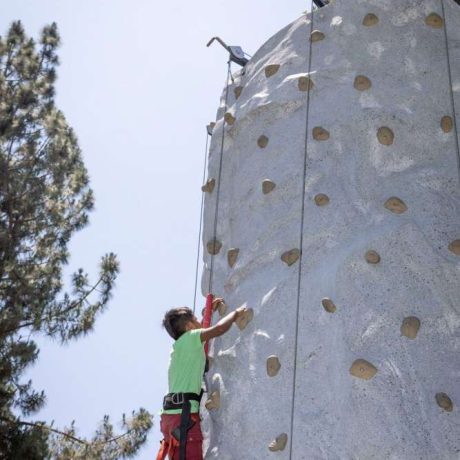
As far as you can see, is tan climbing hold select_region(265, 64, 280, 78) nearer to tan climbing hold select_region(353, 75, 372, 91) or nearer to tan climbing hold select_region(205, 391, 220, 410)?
tan climbing hold select_region(353, 75, 372, 91)

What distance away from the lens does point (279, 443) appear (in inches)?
145

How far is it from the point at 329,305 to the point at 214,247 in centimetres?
101

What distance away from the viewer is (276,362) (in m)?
3.92

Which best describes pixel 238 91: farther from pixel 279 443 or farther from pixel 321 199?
pixel 279 443

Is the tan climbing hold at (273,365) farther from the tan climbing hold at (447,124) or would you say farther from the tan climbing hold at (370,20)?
the tan climbing hold at (370,20)

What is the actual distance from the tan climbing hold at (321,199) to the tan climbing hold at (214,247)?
0.70m

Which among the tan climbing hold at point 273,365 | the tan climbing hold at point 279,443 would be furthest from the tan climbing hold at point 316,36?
the tan climbing hold at point 279,443

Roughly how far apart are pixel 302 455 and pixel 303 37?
2.61m

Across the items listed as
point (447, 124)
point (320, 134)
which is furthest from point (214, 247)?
point (447, 124)


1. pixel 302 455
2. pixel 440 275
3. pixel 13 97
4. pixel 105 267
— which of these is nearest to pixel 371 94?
pixel 440 275

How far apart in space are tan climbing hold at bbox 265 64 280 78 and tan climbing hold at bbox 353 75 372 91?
1.83ft

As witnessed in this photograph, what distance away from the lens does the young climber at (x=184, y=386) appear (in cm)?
375

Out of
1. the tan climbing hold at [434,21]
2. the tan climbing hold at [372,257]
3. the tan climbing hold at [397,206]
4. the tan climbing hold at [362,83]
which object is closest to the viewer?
the tan climbing hold at [372,257]

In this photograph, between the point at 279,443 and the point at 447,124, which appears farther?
the point at 447,124
